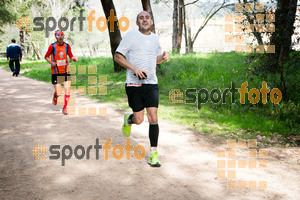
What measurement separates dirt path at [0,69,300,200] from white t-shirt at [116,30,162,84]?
1.41 m

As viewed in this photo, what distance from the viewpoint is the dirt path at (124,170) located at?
3549 millimetres

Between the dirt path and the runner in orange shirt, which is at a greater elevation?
the runner in orange shirt

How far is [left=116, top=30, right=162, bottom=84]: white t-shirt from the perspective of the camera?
427 cm

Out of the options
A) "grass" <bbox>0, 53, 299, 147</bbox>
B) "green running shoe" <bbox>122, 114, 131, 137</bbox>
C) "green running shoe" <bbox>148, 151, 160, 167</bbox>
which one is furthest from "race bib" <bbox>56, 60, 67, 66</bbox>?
"green running shoe" <bbox>148, 151, 160, 167</bbox>

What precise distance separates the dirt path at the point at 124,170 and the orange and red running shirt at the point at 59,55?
180cm

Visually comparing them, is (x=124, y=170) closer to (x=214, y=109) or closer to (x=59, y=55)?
(x=59, y=55)

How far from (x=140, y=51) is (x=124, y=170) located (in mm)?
1823

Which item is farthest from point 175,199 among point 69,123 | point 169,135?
point 69,123

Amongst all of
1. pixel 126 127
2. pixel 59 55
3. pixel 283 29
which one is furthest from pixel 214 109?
pixel 59 55

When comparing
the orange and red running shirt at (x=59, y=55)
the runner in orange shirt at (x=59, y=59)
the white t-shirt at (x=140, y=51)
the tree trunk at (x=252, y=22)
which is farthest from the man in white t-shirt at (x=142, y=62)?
the tree trunk at (x=252, y=22)

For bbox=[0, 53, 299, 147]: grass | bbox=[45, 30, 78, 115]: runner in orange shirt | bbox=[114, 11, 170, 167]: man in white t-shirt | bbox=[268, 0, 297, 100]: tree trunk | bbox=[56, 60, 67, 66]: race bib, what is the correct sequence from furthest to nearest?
bbox=[56, 60, 67, 66]: race bib < bbox=[45, 30, 78, 115]: runner in orange shirt < bbox=[268, 0, 297, 100]: tree trunk < bbox=[0, 53, 299, 147]: grass < bbox=[114, 11, 170, 167]: man in white t-shirt

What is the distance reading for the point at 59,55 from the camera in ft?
25.4

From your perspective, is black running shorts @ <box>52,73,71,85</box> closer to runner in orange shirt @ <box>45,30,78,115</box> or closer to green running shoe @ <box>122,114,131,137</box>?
runner in orange shirt @ <box>45,30,78,115</box>

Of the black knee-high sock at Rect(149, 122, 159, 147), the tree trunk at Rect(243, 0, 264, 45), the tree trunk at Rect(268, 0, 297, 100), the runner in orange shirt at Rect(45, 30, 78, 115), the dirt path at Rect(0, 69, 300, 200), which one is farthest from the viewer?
the tree trunk at Rect(243, 0, 264, 45)
